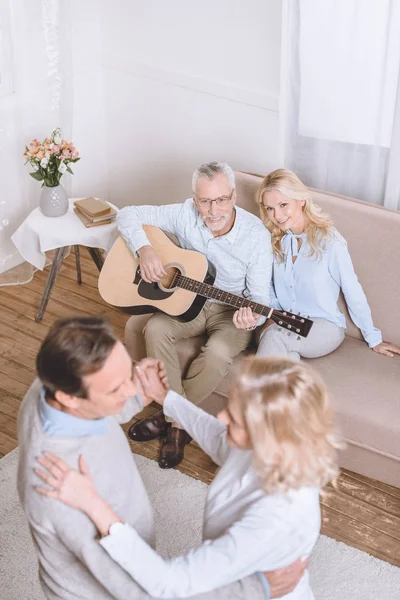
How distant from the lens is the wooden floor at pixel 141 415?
265 cm

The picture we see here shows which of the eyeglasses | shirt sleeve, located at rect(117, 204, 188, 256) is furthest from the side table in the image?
the eyeglasses

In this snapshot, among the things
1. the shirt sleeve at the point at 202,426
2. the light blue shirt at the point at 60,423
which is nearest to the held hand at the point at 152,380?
the shirt sleeve at the point at 202,426

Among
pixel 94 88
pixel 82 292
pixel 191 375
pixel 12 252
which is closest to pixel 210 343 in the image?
pixel 191 375

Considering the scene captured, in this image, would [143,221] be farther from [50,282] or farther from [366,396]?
[366,396]

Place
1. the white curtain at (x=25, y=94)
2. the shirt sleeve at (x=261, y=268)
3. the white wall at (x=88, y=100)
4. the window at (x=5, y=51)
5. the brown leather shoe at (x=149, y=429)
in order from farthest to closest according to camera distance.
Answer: the white wall at (x=88, y=100) < the white curtain at (x=25, y=94) < the window at (x=5, y=51) < the brown leather shoe at (x=149, y=429) < the shirt sleeve at (x=261, y=268)

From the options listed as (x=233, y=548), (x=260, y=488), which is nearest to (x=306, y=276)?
(x=260, y=488)

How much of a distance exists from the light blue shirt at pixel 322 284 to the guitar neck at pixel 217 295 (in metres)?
0.19

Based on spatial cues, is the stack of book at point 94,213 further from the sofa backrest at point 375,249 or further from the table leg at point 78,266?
the sofa backrest at point 375,249

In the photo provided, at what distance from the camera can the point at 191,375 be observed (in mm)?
2908

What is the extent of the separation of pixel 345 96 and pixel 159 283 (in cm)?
111

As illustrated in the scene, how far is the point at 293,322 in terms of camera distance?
273 cm

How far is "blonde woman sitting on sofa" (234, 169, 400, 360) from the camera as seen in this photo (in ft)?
9.29

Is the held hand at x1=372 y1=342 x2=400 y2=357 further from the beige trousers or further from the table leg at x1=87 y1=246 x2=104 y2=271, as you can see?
the table leg at x1=87 y1=246 x2=104 y2=271

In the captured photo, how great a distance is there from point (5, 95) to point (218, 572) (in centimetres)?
293
